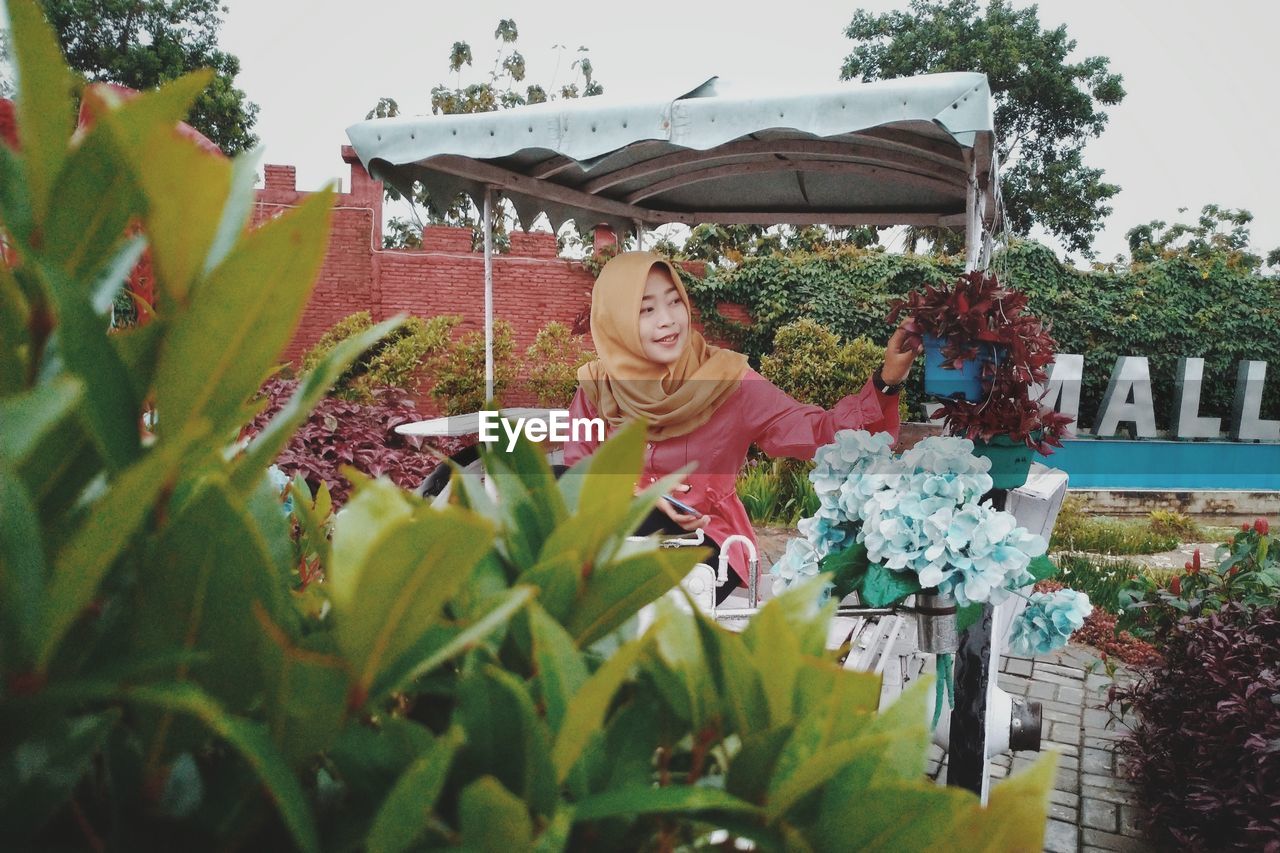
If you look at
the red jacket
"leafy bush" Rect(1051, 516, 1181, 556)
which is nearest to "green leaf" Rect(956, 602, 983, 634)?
the red jacket

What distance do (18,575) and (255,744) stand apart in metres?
0.11

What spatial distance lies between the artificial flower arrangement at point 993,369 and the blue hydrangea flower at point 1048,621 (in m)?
0.29

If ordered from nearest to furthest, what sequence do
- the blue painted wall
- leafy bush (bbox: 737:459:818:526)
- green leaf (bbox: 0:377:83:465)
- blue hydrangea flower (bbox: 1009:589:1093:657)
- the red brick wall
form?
green leaf (bbox: 0:377:83:465), blue hydrangea flower (bbox: 1009:589:1093:657), leafy bush (bbox: 737:459:818:526), the blue painted wall, the red brick wall

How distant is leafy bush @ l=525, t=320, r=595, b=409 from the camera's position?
10289 millimetres

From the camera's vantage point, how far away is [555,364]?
10.4 metres

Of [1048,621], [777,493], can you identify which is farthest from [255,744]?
[777,493]

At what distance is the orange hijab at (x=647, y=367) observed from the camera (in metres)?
3.06

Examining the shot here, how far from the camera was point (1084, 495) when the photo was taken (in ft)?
32.6

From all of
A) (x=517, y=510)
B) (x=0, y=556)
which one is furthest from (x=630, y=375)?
(x=0, y=556)

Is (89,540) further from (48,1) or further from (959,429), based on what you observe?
(48,1)

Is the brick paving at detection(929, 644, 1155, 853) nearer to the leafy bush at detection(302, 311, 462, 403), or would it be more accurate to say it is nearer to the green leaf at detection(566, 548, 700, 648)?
the green leaf at detection(566, 548, 700, 648)

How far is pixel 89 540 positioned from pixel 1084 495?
438 inches

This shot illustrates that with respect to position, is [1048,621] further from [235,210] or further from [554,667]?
[235,210]

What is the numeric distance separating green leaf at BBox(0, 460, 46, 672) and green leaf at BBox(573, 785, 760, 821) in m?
0.23
